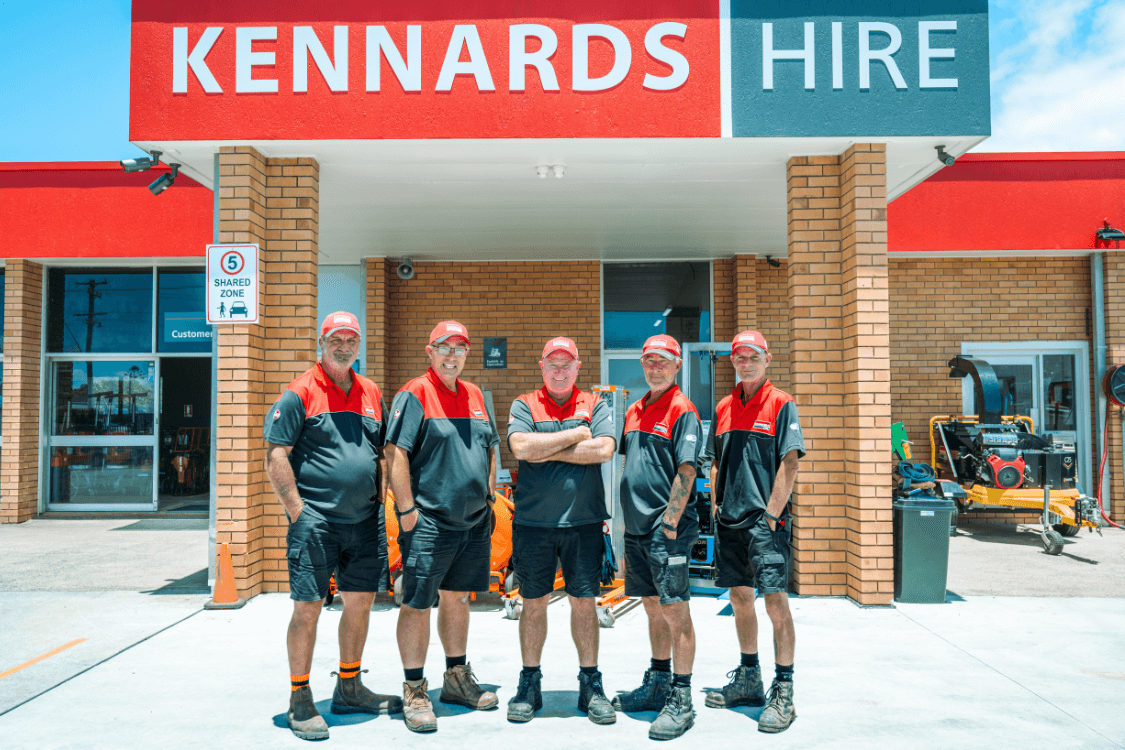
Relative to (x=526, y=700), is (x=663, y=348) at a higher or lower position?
higher

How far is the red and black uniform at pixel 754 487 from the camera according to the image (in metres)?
3.69

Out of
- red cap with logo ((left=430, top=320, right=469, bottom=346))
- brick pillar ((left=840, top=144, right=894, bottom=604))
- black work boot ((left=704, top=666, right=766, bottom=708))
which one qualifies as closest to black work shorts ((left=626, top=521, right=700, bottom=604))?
black work boot ((left=704, top=666, right=766, bottom=708))

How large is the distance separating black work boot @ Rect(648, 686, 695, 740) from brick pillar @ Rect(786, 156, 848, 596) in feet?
9.15

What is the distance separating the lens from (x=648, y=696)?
3.71 metres

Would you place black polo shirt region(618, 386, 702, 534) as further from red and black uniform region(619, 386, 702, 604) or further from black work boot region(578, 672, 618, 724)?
black work boot region(578, 672, 618, 724)

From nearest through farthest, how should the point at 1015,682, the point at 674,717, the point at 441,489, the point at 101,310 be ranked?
1. the point at 674,717
2. the point at 441,489
3. the point at 1015,682
4. the point at 101,310

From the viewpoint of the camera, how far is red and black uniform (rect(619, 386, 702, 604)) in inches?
140

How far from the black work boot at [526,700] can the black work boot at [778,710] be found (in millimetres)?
1078

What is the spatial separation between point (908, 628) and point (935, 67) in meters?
4.18

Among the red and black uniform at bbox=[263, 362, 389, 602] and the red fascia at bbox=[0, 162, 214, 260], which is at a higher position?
the red fascia at bbox=[0, 162, 214, 260]

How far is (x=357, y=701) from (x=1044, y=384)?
10.2 m

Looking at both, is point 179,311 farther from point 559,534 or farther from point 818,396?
point 559,534

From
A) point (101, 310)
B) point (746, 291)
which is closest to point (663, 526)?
point (746, 291)

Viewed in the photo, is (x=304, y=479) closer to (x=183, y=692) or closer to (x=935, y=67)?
(x=183, y=692)
